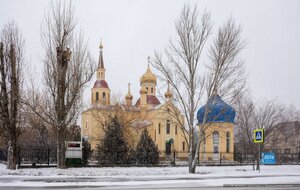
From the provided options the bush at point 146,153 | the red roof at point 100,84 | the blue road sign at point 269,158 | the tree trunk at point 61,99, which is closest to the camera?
the tree trunk at point 61,99

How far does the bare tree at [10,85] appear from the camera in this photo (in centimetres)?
2534

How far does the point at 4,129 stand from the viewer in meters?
25.7

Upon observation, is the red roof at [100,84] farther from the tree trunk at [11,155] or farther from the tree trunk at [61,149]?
the tree trunk at [11,155]

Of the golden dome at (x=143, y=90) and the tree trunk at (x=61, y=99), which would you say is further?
the golden dome at (x=143, y=90)

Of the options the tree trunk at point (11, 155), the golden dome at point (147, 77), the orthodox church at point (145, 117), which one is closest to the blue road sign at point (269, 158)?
the tree trunk at point (11, 155)

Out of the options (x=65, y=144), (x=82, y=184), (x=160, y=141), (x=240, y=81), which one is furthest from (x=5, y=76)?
(x=160, y=141)

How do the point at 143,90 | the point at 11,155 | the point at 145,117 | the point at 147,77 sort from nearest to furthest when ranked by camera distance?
the point at 11,155, the point at 145,117, the point at 143,90, the point at 147,77

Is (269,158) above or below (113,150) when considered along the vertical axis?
below

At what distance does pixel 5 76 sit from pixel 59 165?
6.92 meters

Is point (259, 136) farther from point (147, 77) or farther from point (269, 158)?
point (147, 77)

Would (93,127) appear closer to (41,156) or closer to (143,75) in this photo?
(143,75)

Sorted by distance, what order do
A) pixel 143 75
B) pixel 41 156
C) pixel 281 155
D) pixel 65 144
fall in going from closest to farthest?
pixel 65 144, pixel 41 156, pixel 281 155, pixel 143 75

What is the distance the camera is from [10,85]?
26000mm

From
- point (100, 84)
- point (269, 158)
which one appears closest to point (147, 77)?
point (100, 84)
